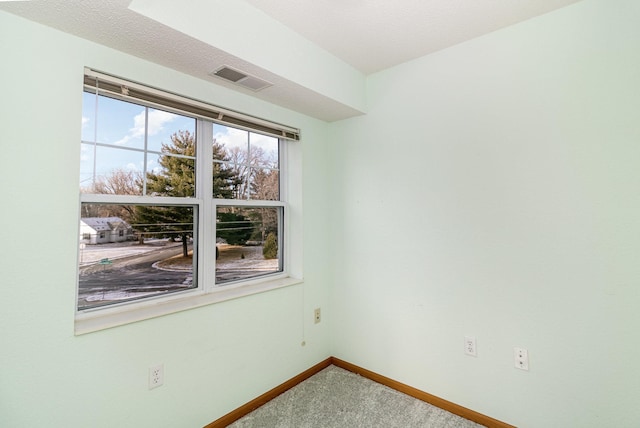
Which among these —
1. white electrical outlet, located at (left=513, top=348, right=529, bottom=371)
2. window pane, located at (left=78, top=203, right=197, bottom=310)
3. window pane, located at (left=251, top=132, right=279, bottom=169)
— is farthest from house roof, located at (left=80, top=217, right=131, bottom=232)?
white electrical outlet, located at (left=513, top=348, right=529, bottom=371)

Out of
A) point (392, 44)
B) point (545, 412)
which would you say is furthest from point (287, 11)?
point (545, 412)

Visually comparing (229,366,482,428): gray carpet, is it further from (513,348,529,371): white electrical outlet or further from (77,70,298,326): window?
(77,70,298,326): window

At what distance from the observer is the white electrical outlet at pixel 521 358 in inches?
70.1

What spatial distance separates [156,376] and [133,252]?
708 millimetres

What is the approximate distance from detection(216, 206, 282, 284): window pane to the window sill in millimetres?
119

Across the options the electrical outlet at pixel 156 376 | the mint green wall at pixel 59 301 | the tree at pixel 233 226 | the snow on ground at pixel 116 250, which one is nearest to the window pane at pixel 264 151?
the tree at pixel 233 226

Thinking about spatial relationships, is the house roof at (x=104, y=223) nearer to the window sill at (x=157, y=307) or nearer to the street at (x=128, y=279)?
the street at (x=128, y=279)

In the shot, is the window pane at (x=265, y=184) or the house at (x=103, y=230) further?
the window pane at (x=265, y=184)

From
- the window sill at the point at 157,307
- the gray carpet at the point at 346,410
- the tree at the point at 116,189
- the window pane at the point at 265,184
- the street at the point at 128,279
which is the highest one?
the window pane at the point at 265,184

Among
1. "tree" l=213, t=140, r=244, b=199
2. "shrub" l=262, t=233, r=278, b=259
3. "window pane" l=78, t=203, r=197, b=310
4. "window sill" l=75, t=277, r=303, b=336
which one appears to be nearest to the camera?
"window sill" l=75, t=277, r=303, b=336

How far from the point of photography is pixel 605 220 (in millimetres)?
1569

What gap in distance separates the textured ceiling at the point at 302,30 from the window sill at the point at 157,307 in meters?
1.40

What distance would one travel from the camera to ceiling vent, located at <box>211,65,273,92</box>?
1.76 m

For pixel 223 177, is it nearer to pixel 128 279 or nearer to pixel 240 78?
pixel 240 78
